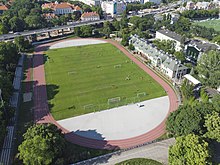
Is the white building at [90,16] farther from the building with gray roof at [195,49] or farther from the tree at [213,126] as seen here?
the tree at [213,126]

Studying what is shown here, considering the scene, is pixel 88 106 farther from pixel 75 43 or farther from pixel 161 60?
pixel 75 43

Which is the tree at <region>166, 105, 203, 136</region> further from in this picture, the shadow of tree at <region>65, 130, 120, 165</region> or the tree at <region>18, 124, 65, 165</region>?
the tree at <region>18, 124, 65, 165</region>

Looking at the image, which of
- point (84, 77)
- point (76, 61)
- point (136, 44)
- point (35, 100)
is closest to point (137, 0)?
point (136, 44)

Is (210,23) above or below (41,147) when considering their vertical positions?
above

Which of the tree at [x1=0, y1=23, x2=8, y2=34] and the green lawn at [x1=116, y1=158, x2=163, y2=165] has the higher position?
the tree at [x1=0, y1=23, x2=8, y2=34]

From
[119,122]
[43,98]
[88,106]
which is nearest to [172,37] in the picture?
[88,106]

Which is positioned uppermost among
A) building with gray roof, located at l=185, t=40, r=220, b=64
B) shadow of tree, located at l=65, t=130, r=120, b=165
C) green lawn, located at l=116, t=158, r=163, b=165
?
building with gray roof, located at l=185, t=40, r=220, b=64

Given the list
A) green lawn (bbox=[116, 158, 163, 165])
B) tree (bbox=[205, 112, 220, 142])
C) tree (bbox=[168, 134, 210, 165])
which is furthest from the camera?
tree (bbox=[205, 112, 220, 142])

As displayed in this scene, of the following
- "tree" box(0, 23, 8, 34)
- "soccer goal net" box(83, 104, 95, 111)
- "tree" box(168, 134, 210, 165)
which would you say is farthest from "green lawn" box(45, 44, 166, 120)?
"tree" box(0, 23, 8, 34)
